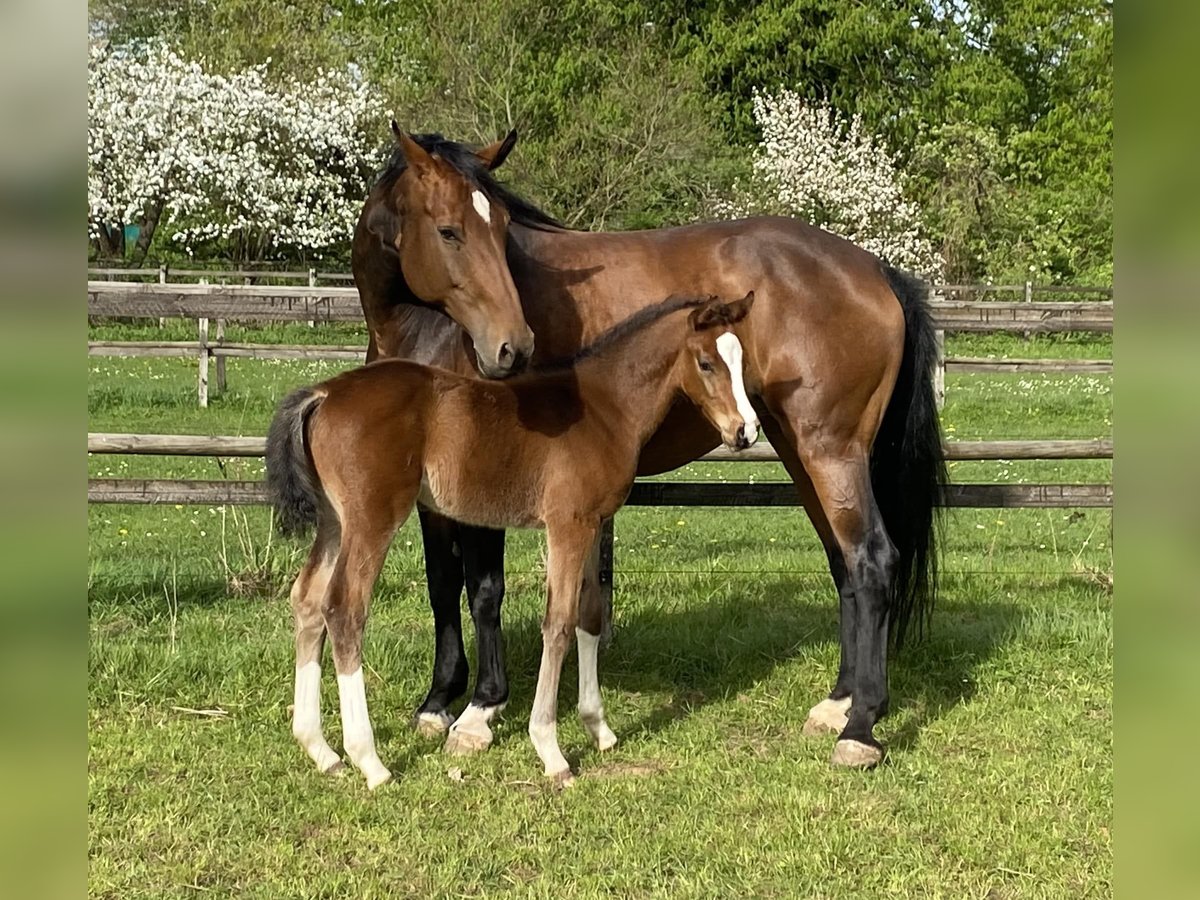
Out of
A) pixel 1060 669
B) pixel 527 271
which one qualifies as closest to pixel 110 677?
pixel 527 271

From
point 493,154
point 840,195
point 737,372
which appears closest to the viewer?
point 737,372

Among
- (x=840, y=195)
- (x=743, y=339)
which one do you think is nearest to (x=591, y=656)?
(x=743, y=339)

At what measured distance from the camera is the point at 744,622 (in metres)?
6.05

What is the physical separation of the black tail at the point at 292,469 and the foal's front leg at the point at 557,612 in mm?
896

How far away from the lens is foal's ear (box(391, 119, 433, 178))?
4129mm

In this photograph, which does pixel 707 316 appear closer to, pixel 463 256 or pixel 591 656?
pixel 463 256

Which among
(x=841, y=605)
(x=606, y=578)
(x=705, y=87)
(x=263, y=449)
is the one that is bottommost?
(x=606, y=578)

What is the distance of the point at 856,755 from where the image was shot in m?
4.21

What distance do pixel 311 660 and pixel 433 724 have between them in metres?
0.76

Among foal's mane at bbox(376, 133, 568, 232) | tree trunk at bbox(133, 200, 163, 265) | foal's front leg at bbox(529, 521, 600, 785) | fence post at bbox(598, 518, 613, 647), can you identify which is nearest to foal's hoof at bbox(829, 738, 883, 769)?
foal's front leg at bbox(529, 521, 600, 785)

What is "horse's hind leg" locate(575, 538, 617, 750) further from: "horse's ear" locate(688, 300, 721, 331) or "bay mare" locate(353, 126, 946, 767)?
"horse's ear" locate(688, 300, 721, 331)

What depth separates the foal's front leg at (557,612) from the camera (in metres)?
4.11

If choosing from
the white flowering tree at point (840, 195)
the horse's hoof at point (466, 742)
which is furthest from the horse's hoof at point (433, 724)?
the white flowering tree at point (840, 195)
